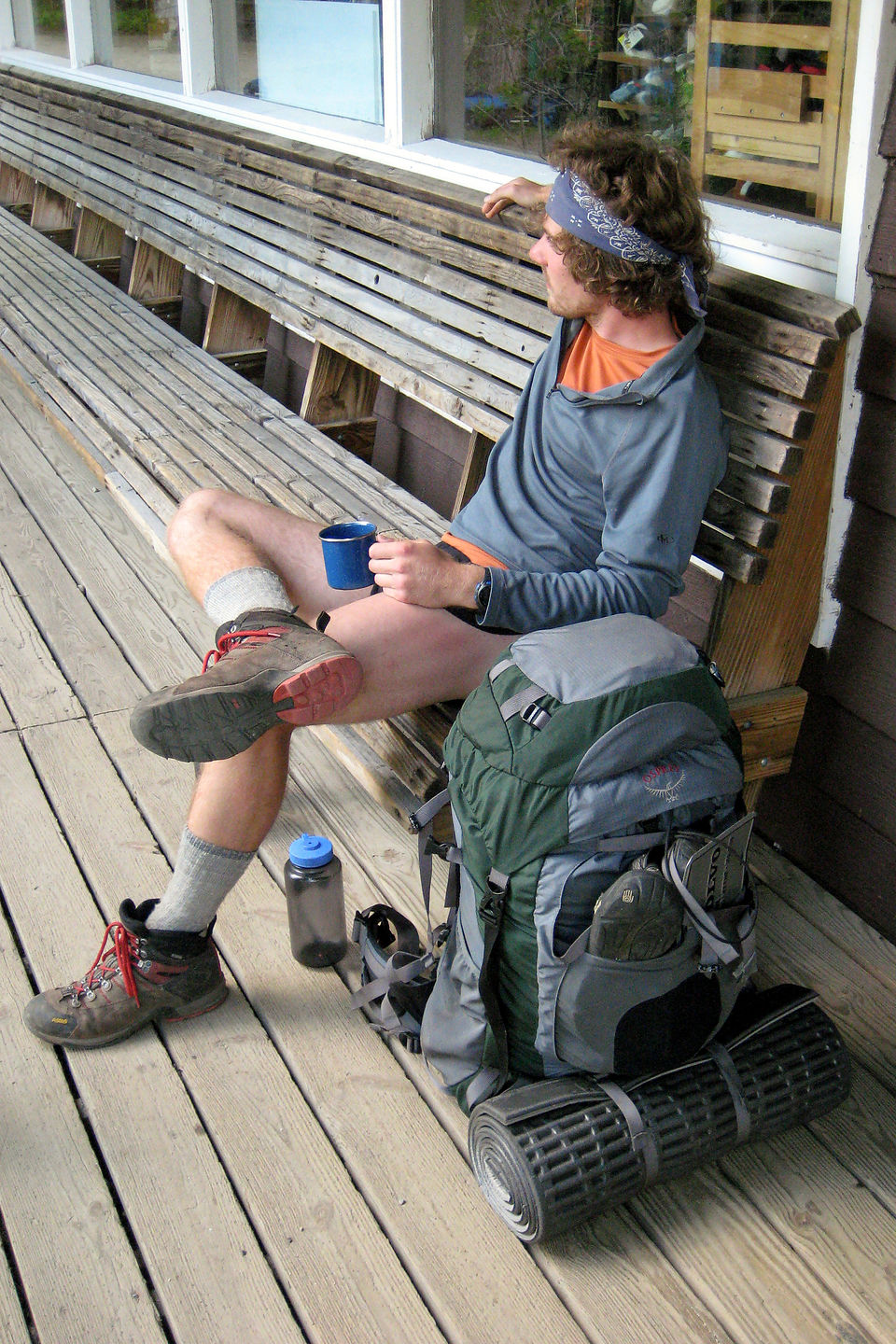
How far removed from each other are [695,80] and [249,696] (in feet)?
5.08

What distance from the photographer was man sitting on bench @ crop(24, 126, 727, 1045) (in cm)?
179

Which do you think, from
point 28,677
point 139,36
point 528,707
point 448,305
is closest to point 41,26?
point 139,36

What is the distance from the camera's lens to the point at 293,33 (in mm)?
4125

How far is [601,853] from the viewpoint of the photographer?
151 cm

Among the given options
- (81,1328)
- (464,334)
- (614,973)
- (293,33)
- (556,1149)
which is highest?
(293,33)

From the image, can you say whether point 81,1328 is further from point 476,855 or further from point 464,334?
point 464,334

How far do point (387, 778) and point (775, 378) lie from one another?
35.9 inches

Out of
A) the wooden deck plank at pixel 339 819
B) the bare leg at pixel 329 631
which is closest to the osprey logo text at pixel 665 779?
the bare leg at pixel 329 631

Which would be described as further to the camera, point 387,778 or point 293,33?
point 293,33

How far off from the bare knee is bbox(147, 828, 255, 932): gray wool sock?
2.02 feet

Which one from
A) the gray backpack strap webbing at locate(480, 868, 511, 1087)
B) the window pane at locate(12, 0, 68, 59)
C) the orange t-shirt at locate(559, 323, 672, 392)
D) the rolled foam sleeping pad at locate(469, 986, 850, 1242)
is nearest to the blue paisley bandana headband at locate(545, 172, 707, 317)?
the orange t-shirt at locate(559, 323, 672, 392)

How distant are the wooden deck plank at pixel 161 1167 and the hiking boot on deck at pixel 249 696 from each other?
18.9 inches

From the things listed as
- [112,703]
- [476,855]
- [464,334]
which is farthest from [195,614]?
[476,855]

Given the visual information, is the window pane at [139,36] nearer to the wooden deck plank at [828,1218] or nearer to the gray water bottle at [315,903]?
the gray water bottle at [315,903]
